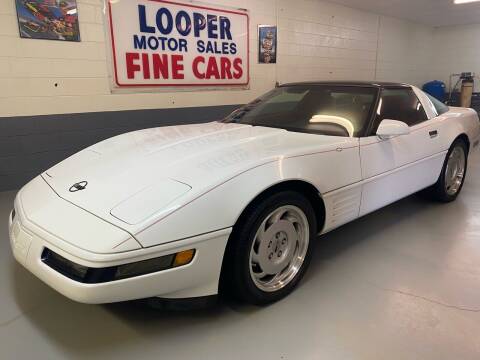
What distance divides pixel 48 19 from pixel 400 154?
3659 millimetres

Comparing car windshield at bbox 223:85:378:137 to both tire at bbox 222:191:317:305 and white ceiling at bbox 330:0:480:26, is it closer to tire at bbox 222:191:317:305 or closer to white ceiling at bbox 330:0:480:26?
tire at bbox 222:191:317:305

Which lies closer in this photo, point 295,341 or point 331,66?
point 295,341

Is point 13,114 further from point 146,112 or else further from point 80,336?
point 80,336

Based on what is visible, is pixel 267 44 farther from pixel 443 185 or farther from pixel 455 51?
pixel 455 51

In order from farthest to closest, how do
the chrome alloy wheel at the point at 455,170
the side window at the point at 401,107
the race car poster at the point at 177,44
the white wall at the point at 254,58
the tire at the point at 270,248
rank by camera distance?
the race car poster at the point at 177,44, the white wall at the point at 254,58, the chrome alloy wheel at the point at 455,170, the side window at the point at 401,107, the tire at the point at 270,248

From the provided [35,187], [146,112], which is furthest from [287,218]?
[146,112]

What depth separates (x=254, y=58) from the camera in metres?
5.66

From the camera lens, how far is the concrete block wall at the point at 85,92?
372cm

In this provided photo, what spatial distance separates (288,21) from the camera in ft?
19.7

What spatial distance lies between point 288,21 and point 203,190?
533 cm

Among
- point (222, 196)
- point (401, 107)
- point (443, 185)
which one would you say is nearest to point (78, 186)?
point (222, 196)

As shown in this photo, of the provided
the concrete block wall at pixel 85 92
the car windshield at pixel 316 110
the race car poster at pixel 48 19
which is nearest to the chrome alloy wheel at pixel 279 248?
the car windshield at pixel 316 110

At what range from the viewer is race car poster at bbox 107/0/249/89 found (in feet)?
14.1

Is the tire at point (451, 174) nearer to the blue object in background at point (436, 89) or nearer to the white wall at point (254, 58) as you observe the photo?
the white wall at point (254, 58)
